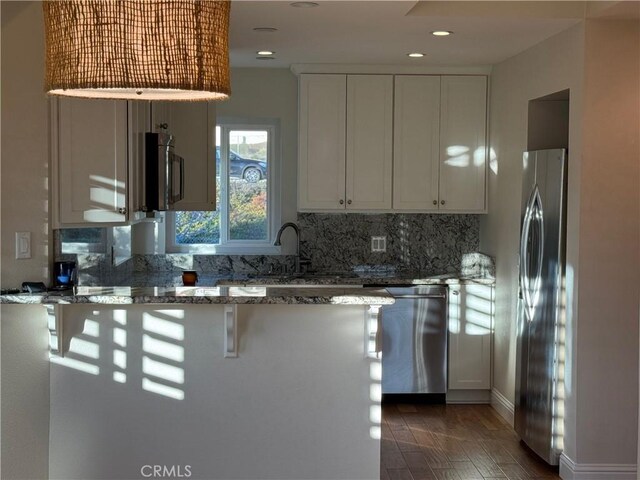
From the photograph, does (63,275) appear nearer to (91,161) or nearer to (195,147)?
(91,161)

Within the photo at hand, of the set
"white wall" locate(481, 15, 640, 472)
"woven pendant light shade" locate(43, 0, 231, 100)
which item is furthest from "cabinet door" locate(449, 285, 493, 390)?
"woven pendant light shade" locate(43, 0, 231, 100)

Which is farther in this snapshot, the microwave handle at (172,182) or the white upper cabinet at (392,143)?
the white upper cabinet at (392,143)

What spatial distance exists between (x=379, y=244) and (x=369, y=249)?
0.28ft

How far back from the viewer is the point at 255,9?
456 centimetres

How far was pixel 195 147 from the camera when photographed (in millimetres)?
6215

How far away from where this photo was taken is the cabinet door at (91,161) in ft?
13.8

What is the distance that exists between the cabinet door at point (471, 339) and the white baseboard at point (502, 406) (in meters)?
0.12

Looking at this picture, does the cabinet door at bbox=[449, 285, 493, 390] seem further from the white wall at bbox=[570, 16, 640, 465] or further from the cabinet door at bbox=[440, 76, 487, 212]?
the white wall at bbox=[570, 16, 640, 465]

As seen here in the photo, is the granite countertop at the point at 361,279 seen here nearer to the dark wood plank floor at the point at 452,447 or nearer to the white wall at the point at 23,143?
the dark wood plank floor at the point at 452,447

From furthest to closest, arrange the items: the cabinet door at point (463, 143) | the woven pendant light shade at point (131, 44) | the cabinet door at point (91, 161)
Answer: the cabinet door at point (463, 143)
the cabinet door at point (91, 161)
the woven pendant light shade at point (131, 44)

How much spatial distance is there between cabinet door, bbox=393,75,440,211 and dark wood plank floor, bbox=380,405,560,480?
59.3 inches

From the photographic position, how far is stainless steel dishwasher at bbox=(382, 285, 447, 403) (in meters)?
6.31

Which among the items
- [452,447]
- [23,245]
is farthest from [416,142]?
[23,245]

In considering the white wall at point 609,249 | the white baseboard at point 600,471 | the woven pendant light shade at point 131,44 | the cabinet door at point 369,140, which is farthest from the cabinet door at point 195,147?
the woven pendant light shade at point 131,44
